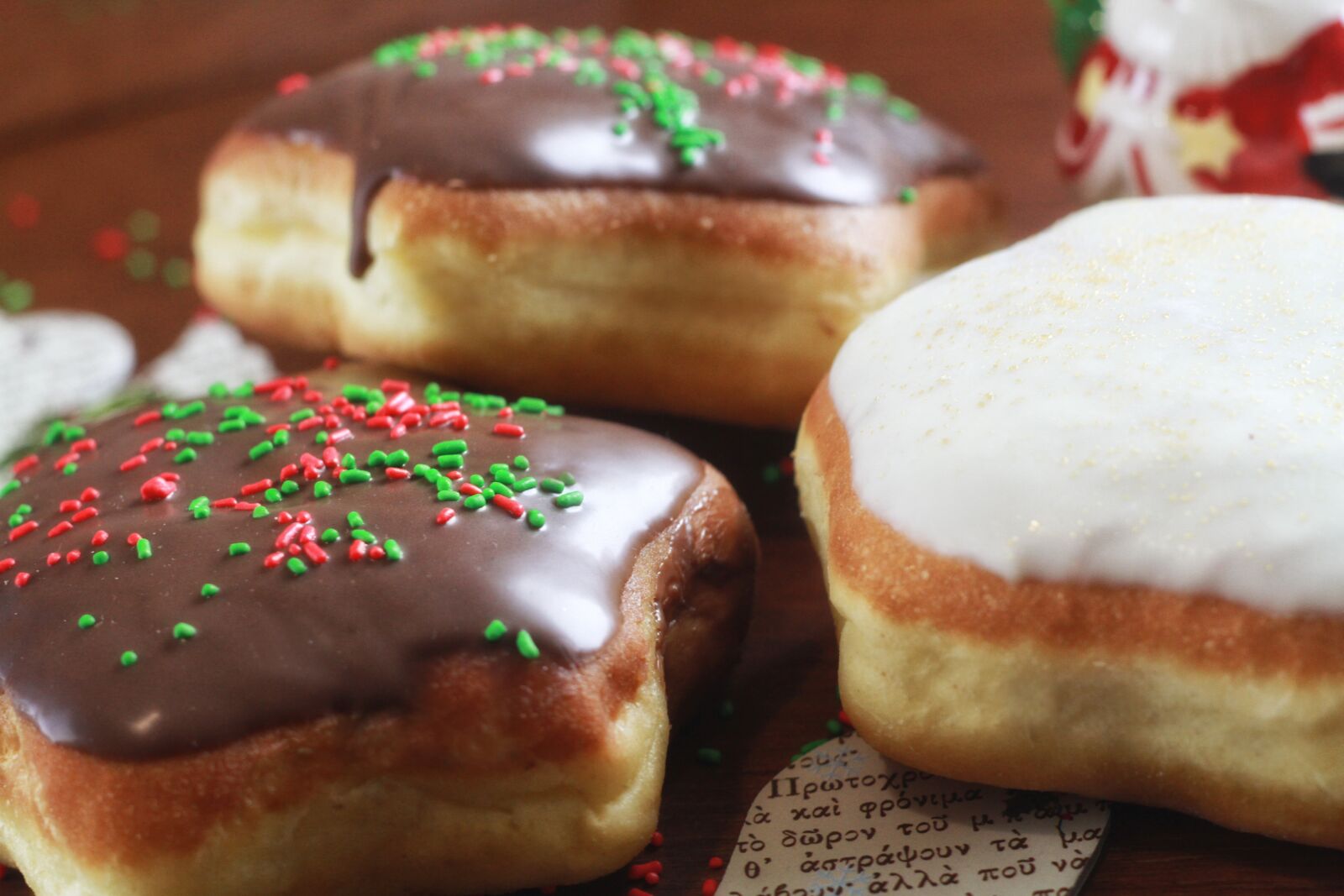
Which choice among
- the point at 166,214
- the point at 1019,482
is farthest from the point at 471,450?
the point at 166,214

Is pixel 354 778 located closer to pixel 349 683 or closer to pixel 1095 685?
pixel 349 683

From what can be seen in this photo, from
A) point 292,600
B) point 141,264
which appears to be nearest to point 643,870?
point 292,600

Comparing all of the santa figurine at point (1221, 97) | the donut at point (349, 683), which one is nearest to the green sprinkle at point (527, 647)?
the donut at point (349, 683)

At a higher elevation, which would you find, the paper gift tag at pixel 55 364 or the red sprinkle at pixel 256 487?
the red sprinkle at pixel 256 487

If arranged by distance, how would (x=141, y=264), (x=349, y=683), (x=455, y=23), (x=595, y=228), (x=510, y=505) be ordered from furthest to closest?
(x=455, y=23), (x=141, y=264), (x=595, y=228), (x=510, y=505), (x=349, y=683)

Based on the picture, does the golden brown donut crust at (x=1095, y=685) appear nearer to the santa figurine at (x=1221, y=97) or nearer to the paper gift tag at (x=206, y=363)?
the santa figurine at (x=1221, y=97)
